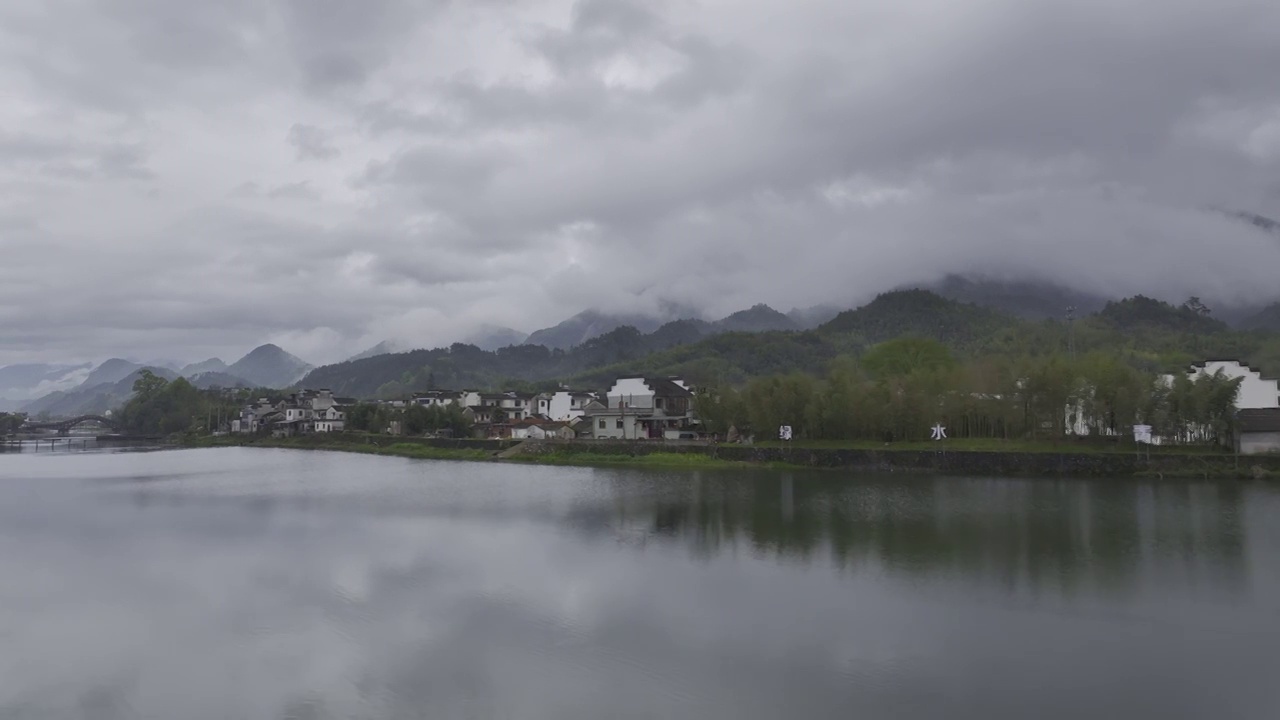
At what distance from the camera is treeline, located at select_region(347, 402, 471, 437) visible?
4250 cm

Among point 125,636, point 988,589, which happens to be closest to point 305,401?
point 125,636

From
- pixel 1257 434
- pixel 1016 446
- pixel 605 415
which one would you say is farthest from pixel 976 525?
pixel 605 415

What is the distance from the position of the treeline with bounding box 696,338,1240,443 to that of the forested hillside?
17.5 feet

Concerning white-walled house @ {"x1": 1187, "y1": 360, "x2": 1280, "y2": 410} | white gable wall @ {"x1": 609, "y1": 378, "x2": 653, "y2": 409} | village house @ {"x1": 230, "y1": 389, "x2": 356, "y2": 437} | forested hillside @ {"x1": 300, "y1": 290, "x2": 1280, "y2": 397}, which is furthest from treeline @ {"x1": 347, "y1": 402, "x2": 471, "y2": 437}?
white-walled house @ {"x1": 1187, "y1": 360, "x2": 1280, "y2": 410}

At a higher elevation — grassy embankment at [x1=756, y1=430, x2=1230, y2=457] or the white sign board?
the white sign board

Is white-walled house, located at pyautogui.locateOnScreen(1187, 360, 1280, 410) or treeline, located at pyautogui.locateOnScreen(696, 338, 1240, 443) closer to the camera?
treeline, located at pyautogui.locateOnScreen(696, 338, 1240, 443)

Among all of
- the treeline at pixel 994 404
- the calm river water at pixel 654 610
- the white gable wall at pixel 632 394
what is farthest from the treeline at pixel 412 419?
the calm river water at pixel 654 610

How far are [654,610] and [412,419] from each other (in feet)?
123

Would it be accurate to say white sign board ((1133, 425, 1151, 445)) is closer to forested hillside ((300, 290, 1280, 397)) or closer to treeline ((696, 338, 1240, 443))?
treeline ((696, 338, 1240, 443))

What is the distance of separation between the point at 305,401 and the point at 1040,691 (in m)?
59.5

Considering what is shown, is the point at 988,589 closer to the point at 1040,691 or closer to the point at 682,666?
the point at 1040,691

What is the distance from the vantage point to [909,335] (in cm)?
6700

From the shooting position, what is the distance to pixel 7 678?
26.1ft

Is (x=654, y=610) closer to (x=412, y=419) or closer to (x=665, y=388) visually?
(x=665, y=388)
